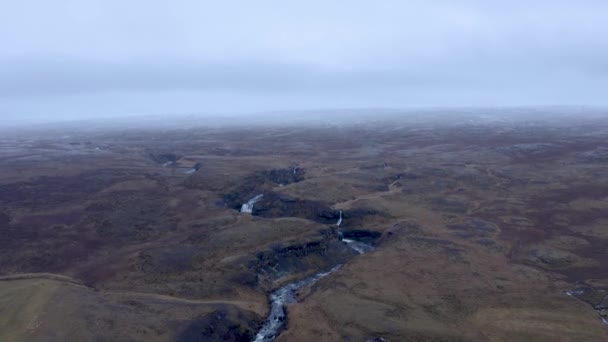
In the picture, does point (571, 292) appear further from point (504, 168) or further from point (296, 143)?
point (296, 143)

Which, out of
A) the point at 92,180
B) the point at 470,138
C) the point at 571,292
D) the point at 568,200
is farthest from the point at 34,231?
the point at 470,138

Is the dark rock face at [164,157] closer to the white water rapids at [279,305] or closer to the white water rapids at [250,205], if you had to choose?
the white water rapids at [250,205]

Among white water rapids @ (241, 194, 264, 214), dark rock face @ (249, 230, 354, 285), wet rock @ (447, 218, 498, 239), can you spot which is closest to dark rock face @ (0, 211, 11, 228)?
white water rapids @ (241, 194, 264, 214)

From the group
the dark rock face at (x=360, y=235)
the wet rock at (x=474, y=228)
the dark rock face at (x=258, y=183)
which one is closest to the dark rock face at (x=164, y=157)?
the dark rock face at (x=258, y=183)

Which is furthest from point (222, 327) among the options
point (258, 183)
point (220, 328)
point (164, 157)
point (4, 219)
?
point (164, 157)

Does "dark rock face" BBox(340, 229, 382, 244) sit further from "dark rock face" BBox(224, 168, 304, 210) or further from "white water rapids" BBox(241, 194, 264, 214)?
"dark rock face" BBox(224, 168, 304, 210)

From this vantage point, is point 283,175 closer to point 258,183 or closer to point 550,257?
point 258,183
